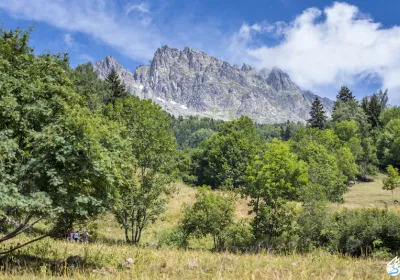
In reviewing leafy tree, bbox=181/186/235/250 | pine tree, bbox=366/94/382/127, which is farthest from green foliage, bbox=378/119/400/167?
leafy tree, bbox=181/186/235/250

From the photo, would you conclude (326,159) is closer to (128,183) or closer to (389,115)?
(128,183)

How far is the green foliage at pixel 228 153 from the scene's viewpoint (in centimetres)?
6836

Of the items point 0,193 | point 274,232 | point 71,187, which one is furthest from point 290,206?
point 0,193

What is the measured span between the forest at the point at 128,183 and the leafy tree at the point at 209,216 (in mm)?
75

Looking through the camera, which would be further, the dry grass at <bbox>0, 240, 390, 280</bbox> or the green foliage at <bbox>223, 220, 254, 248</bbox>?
the green foliage at <bbox>223, 220, 254, 248</bbox>

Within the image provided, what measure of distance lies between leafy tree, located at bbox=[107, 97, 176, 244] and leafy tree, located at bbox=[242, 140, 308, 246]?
8395 mm

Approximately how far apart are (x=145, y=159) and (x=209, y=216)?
637cm

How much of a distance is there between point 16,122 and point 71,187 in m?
2.97

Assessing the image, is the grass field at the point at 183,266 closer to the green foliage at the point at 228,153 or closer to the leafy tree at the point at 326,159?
the leafy tree at the point at 326,159

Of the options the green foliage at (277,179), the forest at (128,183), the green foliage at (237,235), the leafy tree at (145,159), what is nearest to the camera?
the forest at (128,183)

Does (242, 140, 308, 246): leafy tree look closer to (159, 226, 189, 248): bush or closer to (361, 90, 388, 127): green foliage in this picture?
(159, 226, 189, 248): bush

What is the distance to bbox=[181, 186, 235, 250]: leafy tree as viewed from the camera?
23594 mm

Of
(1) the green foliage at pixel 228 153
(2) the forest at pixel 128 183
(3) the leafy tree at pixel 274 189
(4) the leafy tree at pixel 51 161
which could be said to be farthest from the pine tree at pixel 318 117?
(4) the leafy tree at pixel 51 161

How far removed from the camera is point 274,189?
85.3 ft
